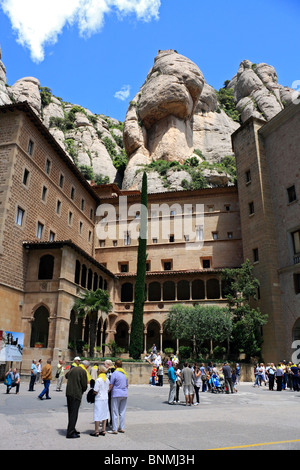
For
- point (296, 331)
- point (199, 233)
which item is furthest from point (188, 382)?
point (199, 233)

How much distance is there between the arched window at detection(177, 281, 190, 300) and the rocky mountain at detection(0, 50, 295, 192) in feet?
48.0

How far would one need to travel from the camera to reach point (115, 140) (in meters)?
86.3

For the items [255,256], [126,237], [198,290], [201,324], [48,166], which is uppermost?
[48,166]

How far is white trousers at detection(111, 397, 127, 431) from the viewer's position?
7770mm

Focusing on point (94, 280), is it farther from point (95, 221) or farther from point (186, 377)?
point (186, 377)

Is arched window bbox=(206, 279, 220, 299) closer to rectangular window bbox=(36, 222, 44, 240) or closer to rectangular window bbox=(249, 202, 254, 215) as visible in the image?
rectangular window bbox=(249, 202, 254, 215)

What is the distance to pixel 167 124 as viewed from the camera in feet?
200

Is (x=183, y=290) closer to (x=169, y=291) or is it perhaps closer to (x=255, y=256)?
(x=169, y=291)

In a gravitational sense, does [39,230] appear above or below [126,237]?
below

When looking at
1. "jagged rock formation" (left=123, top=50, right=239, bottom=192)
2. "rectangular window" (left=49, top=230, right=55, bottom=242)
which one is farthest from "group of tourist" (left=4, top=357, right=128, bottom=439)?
"jagged rock formation" (left=123, top=50, right=239, bottom=192)

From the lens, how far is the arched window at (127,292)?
40.6 meters

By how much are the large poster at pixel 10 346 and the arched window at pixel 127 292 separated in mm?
19696

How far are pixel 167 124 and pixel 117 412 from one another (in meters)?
57.9
